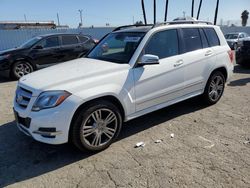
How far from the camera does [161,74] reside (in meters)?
4.12

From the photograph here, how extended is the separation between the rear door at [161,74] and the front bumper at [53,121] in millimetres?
1157

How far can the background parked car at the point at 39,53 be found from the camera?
8.78 metres

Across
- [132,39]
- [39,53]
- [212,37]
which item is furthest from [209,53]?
[39,53]

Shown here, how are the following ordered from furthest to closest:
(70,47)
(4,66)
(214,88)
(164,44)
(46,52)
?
(70,47) < (46,52) < (4,66) < (214,88) < (164,44)

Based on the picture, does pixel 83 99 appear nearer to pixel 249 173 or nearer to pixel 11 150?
pixel 11 150

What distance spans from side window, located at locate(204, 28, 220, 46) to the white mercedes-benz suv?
23 mm

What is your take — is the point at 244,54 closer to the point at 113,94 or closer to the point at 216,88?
the point at 216,88

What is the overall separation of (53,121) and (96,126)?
66 cm

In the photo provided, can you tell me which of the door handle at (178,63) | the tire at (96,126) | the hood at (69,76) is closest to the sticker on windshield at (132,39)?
the hood at (69,76)

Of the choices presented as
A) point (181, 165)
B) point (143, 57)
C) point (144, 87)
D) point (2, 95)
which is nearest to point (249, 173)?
point (181, 165)

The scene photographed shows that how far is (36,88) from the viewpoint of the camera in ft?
10.9

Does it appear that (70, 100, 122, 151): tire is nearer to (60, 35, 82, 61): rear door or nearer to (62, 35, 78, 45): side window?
→ (60, 35, 82, 61): rear door

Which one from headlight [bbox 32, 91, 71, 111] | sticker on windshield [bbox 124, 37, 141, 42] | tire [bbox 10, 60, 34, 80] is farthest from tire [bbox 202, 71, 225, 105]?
tire [bbox 10, 60, 34, 80]

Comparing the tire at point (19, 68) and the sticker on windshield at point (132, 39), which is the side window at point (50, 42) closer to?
the tire at point (19, 68)
